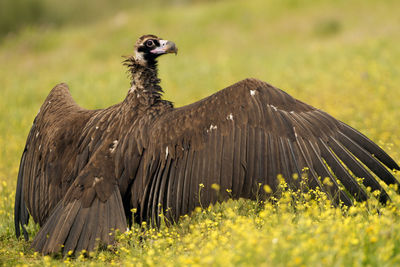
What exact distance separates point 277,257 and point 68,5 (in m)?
26.5

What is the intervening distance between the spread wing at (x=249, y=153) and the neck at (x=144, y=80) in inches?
26.3

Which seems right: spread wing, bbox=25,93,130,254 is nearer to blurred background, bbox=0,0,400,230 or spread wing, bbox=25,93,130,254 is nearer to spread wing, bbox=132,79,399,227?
spread wing, bbox=132,79,399,227

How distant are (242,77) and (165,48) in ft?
23.8

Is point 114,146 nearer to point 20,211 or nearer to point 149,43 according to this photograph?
point 149,43

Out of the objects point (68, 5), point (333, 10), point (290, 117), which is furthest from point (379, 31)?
point (68, 5)

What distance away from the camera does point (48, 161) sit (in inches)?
208

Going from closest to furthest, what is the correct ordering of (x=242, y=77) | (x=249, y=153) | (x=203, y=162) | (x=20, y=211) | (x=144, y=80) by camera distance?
(x=249, y=153)
(x=203, y=162)
(x=144, y=80)
(x=20, y=211)
(x=242, y=77)

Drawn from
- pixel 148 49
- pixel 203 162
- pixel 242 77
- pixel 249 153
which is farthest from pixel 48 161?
pixel 242 77

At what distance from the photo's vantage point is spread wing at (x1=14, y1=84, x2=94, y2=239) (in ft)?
17.0

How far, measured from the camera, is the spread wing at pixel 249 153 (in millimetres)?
4332

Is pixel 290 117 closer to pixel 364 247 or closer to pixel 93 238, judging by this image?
pixel 364 247

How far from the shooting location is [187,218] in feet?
15.7

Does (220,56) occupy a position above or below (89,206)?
above

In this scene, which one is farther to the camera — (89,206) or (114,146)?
(114,146)
